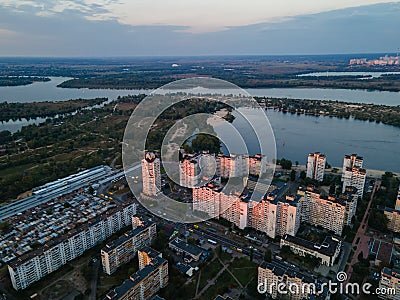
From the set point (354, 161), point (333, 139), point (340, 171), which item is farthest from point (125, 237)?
point (333, 139)

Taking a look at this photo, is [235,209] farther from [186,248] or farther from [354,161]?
[354,161]

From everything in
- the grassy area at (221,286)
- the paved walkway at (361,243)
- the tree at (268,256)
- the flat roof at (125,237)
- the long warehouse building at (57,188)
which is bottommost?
the grassy area at (221,286)

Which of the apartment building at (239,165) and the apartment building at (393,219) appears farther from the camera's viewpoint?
the apartment building at (239,165)

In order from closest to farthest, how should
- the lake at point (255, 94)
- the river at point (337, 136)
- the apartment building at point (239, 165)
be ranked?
the apartment building at point (239, 165), the river at point (337, 136), the lake at point (255, 94)

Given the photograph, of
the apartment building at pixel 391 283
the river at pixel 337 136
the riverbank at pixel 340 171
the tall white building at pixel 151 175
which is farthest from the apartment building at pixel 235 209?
the river at pixel 337 136

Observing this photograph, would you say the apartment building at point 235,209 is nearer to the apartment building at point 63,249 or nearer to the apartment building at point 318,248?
the apartment building at point 318,248

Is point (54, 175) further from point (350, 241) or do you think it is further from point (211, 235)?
point (350, 241)

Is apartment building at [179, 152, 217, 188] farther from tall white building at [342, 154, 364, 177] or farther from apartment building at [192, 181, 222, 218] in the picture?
tall white building at [342, 154, 364, 177]

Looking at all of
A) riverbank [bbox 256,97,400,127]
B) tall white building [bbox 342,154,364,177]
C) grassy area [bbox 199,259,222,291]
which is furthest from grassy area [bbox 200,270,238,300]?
riverbank [bbox 256,97,400,127]
